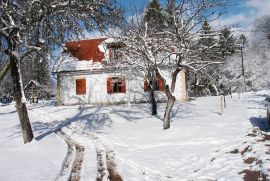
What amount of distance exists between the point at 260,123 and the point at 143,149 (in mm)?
8290

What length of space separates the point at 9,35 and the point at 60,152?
15.6 ft

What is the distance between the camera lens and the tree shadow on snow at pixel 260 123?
19.7 metres

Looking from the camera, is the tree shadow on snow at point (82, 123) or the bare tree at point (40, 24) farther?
the tree shadow on snow at point (82, 123)

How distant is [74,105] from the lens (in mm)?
38688

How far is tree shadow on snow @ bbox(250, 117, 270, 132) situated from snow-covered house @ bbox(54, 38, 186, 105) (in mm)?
14846

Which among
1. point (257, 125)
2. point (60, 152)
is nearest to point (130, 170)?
point (60, 152)

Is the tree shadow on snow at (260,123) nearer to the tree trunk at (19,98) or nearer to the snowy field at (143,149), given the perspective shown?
the snowy field at (143,149)

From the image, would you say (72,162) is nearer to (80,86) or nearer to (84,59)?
(80,86)

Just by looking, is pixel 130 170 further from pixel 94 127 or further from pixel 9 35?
pixel 94 127

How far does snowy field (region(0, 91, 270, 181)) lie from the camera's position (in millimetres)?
10688

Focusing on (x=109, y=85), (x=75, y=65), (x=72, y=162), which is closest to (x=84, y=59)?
(x=75, y=65)

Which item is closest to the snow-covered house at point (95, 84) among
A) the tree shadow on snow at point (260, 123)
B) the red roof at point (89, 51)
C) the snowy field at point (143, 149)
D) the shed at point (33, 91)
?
the red roof at point (89, 51)

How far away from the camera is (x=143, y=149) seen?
15.4 m

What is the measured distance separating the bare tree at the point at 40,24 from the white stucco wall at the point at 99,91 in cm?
2051
